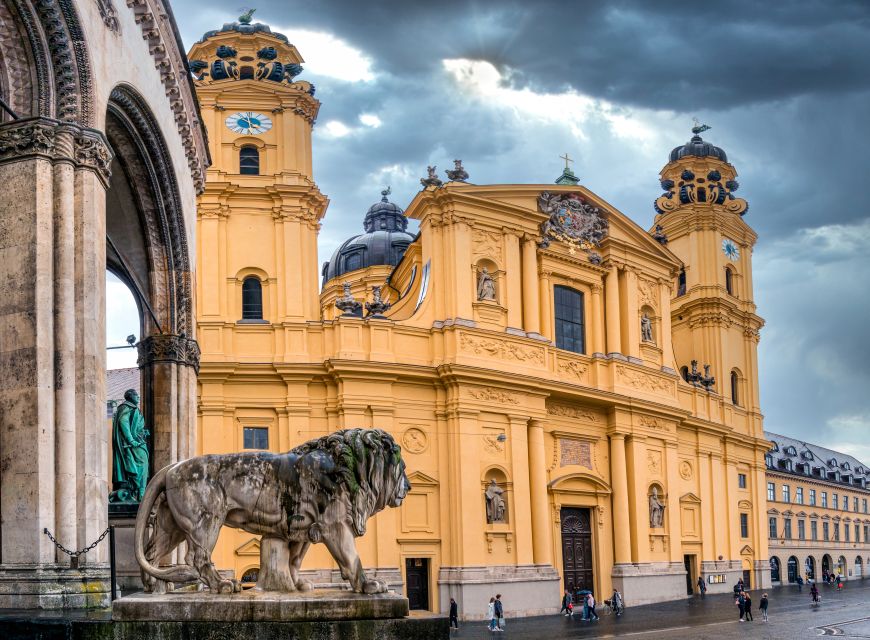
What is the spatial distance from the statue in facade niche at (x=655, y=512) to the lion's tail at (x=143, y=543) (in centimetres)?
3890

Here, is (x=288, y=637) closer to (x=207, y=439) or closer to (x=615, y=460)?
(x=207, y=439)

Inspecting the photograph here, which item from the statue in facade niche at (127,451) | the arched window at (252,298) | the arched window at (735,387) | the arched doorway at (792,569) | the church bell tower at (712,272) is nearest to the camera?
the statue in facade niche at (127,451)

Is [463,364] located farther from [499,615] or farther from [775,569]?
[775,569]

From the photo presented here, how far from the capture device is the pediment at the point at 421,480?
131 ft

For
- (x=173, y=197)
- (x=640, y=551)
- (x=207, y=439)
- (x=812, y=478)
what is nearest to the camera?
(x=173, y=197)

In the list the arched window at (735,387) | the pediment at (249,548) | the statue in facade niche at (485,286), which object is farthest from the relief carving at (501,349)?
the arched window at (735,387)

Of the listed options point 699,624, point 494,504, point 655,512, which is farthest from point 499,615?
point 655,512

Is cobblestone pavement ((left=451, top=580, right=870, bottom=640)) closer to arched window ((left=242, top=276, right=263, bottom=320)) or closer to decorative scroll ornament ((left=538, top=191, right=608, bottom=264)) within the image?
arched window ((left=242, top=276, right=263, bottom=320))

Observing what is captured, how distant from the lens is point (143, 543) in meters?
10.1

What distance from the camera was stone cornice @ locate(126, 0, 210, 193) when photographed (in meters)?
17.8

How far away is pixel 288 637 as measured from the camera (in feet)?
30.7

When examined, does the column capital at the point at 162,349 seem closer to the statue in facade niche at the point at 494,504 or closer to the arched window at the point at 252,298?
the arched window at the point at 252,298

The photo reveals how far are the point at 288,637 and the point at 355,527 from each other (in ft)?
3.88

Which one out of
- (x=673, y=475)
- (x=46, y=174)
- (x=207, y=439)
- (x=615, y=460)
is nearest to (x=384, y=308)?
(x=207, y=439)
